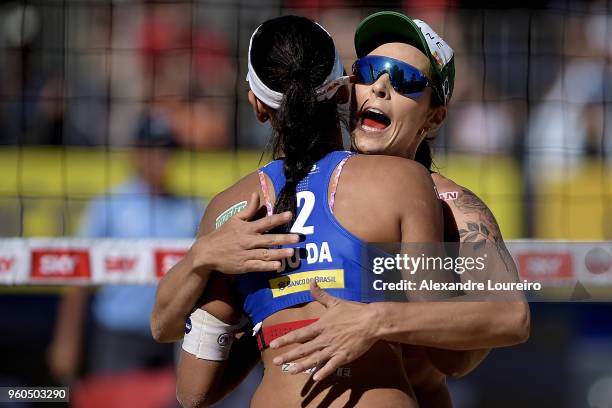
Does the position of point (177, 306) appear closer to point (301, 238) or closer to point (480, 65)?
point (301, 238)

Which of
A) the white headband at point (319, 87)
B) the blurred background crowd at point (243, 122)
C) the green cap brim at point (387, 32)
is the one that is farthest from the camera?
the blurred background crowd at point (243, 122)

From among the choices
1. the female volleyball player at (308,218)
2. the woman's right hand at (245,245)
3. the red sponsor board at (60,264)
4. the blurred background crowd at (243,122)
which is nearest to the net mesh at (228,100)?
the blurred background crowd at (243,122)

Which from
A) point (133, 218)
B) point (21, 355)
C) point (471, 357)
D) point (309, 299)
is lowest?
point (21, 355)

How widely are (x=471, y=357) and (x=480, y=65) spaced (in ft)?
15.2

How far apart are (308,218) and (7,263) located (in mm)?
3619

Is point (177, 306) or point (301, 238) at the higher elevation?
point (301, 238)

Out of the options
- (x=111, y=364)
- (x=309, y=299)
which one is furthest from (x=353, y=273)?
(x=111, y=364)

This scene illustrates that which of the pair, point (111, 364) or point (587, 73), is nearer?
point (111, 364)

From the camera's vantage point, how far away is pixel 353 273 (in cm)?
269

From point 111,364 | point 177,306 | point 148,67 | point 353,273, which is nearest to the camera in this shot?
point 353,273

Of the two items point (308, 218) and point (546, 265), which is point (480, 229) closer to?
point (308, 218)

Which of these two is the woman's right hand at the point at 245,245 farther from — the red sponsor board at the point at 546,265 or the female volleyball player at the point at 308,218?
the red sponsor board at the point at 546,265

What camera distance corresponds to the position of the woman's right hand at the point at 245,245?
2.73 metres

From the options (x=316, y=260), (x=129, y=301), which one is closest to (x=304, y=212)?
(x=316, y=260)
